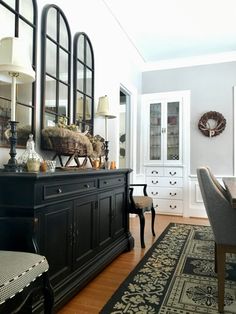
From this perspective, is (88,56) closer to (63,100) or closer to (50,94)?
(63,100)

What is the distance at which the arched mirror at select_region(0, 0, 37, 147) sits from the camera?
6.27 ft

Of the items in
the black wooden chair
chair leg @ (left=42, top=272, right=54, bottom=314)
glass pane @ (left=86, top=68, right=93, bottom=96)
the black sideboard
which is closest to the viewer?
the black wooden chair

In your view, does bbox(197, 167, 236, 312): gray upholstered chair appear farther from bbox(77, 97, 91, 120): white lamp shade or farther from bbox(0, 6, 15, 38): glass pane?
bbox(0, 6, 15, 38): glass pane

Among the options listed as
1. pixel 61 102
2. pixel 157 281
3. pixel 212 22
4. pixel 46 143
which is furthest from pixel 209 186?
pixel 212 22

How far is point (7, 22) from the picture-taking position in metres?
1.94

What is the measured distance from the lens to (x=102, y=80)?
11.6 ft

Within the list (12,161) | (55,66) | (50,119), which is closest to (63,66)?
(55,66)

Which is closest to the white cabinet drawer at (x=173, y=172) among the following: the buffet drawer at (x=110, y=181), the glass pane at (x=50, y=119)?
the buffet drawer at (x=110, y=181)

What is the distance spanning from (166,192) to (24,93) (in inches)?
141

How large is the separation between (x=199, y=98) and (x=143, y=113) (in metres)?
1.06

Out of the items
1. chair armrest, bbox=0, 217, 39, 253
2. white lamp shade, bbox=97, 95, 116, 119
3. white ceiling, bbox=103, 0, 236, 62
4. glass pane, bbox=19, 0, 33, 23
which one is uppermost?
white ceiling, bbox=103, 0, 236, 62

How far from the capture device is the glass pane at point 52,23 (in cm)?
240

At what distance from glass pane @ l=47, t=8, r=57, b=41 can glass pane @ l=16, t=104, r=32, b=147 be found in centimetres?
77

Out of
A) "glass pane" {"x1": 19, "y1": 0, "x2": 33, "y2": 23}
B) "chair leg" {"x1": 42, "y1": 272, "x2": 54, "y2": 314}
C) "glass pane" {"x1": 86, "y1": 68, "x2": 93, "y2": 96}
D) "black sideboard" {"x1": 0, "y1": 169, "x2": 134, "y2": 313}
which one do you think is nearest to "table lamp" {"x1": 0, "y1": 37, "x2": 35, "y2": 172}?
"black sideboard" {"x1": 0, "y1": 169, "x2": 134, "y2": 313}
